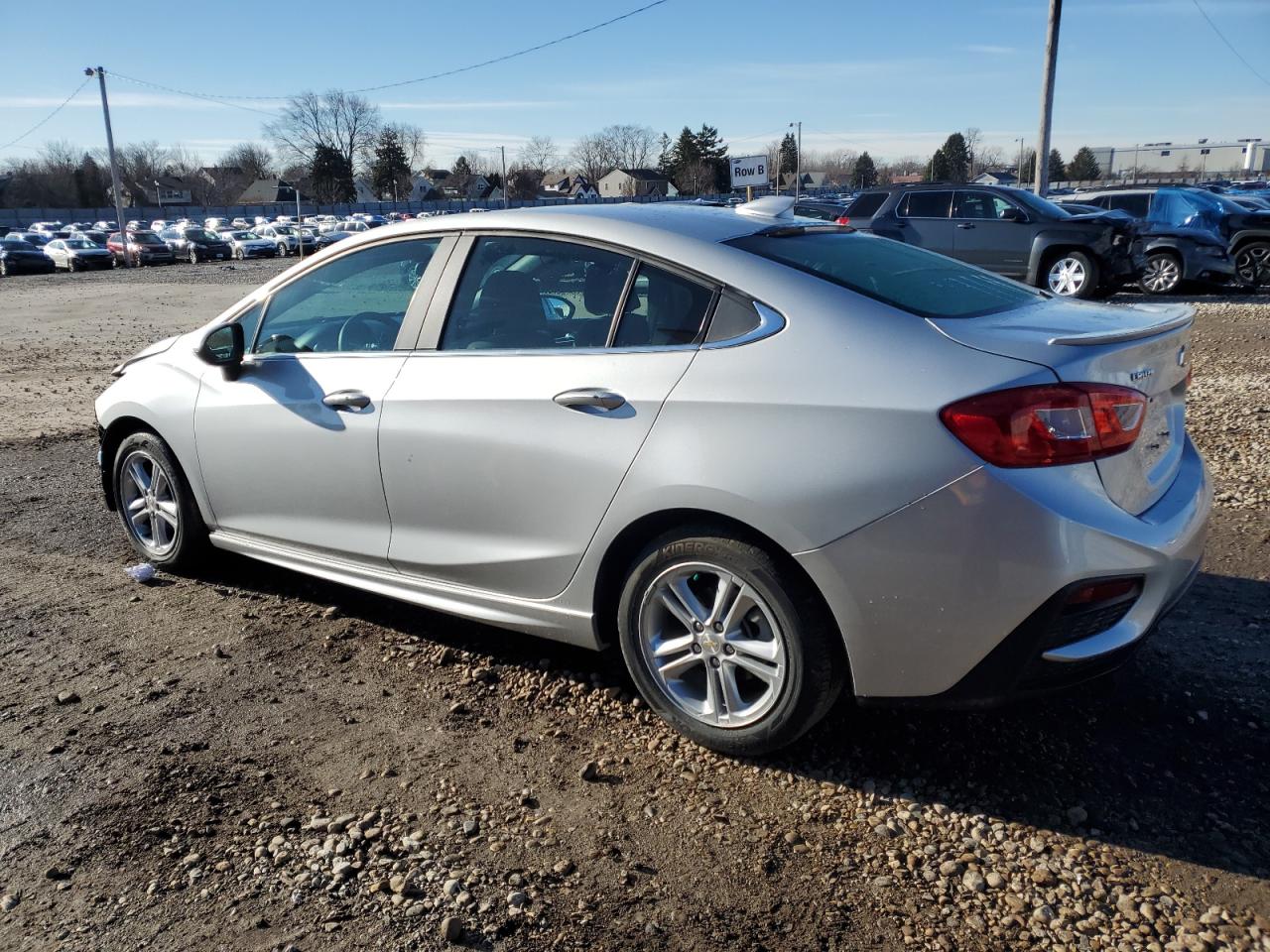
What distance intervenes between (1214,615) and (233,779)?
3804mm

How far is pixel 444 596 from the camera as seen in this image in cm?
380

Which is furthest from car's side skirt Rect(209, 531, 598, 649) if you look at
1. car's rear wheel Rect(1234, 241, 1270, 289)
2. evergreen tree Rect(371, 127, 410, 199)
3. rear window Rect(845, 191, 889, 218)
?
evergreen tree Rect(371, 127, 410, 199)

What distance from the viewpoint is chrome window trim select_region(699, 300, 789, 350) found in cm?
303

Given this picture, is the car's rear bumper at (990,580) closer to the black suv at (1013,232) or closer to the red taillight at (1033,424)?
the red taillight at (1033,424)

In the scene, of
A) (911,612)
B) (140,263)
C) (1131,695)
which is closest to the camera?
(911,612)

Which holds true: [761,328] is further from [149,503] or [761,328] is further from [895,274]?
[149,503]

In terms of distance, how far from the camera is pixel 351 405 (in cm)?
386

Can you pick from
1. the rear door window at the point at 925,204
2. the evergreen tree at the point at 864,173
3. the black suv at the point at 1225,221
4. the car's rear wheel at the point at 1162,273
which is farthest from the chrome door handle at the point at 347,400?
the evergreen tree at the point at 864,173

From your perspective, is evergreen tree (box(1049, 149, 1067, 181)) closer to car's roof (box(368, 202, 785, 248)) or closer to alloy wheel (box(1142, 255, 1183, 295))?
alloy wheel (box(1142, 255, 1183, 295))

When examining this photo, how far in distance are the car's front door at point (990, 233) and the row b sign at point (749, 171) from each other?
6.95m

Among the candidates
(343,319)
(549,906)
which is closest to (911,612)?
(549,906)

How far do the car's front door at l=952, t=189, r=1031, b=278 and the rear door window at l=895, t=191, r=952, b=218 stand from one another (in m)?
0.16

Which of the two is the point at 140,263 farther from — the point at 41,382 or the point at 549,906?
the point at 549,906

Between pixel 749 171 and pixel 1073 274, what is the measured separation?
936cm
